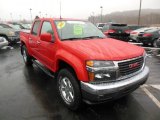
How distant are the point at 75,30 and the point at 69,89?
163cm

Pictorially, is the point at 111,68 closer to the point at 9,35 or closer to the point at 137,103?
the point at 137,103

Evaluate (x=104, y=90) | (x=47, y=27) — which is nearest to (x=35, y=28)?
(x=47, y=27)

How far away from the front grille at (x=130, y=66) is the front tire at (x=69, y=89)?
0.89 meters

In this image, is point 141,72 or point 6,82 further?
point 6,82

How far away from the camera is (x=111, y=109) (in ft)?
13.5

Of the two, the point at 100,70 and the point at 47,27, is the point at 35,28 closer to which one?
the point at 47,27

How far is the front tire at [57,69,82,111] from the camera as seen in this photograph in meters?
3.72

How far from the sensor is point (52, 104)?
4332 millimetres

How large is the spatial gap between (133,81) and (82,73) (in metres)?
1.04

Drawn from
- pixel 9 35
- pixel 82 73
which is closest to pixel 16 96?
pixel 82 73

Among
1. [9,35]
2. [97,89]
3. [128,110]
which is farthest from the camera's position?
[9,35]

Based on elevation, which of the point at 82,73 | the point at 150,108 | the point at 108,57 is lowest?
the point at 150,108

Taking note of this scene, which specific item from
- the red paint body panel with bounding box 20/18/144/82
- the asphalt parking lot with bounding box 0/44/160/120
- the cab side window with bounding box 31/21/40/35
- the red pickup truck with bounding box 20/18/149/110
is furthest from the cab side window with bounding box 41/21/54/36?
the asphalt parking lot with bounding box 0/44/160/120

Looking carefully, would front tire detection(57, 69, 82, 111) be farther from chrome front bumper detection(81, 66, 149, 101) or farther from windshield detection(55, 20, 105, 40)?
windshield detection(55, 20, 105, 40)
